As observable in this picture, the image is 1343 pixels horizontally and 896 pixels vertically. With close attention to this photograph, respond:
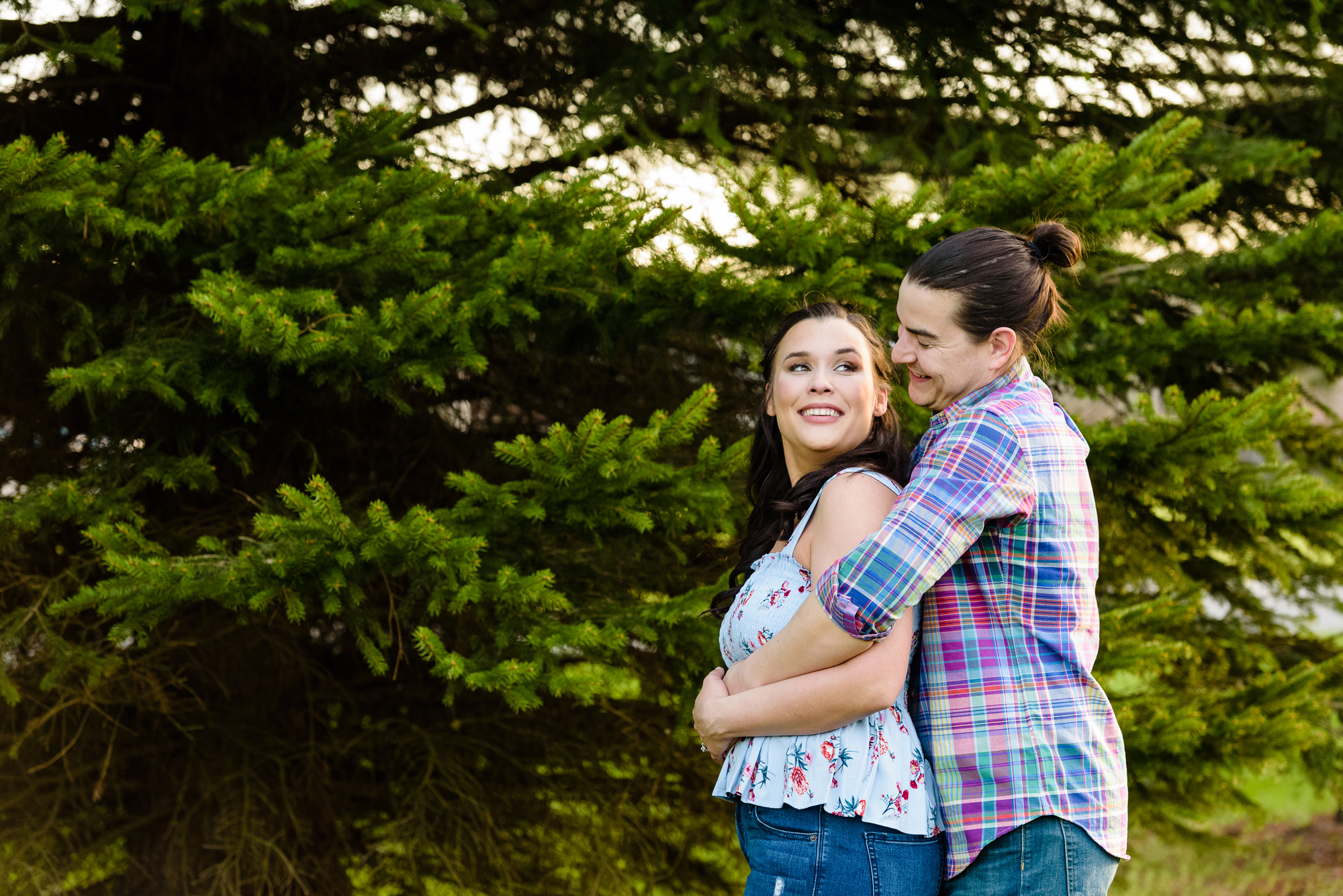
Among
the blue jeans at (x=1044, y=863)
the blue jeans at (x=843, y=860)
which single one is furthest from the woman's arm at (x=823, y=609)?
the blue jeans at (x=1044, y=863)

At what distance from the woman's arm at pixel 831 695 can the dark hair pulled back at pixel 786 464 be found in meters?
0.38

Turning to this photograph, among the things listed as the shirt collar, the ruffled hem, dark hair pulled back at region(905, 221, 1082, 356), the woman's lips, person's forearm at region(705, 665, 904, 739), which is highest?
dark hair pulled back at region(905, 221, 1082, 356)

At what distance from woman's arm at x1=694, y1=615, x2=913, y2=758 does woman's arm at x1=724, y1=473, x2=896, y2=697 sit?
2 centimetres

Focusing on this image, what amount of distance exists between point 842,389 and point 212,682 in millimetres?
3753

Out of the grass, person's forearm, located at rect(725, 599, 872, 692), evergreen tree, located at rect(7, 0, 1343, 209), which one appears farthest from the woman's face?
the grass

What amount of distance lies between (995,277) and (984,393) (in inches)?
8.1

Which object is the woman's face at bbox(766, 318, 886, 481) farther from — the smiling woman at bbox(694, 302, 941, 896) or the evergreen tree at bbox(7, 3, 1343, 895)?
the evergreen tree at bbox(7, 3, 1343, 895)

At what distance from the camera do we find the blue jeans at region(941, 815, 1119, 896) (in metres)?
1.54

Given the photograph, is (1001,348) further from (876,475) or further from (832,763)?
(832,763)

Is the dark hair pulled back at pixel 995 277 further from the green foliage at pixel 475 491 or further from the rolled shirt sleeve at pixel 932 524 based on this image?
the green foliage at pixel 475 491

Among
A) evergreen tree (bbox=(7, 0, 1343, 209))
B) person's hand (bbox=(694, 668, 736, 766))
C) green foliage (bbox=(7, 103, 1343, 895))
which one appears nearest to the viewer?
person's hand (bbox=(694, 668, 736, 766))

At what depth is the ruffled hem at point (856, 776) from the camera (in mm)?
1616

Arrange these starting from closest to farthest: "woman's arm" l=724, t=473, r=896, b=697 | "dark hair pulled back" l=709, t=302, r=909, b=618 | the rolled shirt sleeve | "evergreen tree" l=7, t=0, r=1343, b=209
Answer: the rolled shirt sleeve < "woman's arm" l=724, t=473, r=896, b=697 < "dark hair pulled back" l=709, t=302, r=909, b=618 < "evergreen tree" l=7, t=0, r=1343, b=209

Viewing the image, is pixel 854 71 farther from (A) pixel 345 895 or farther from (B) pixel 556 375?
(A) pixel 345 895
